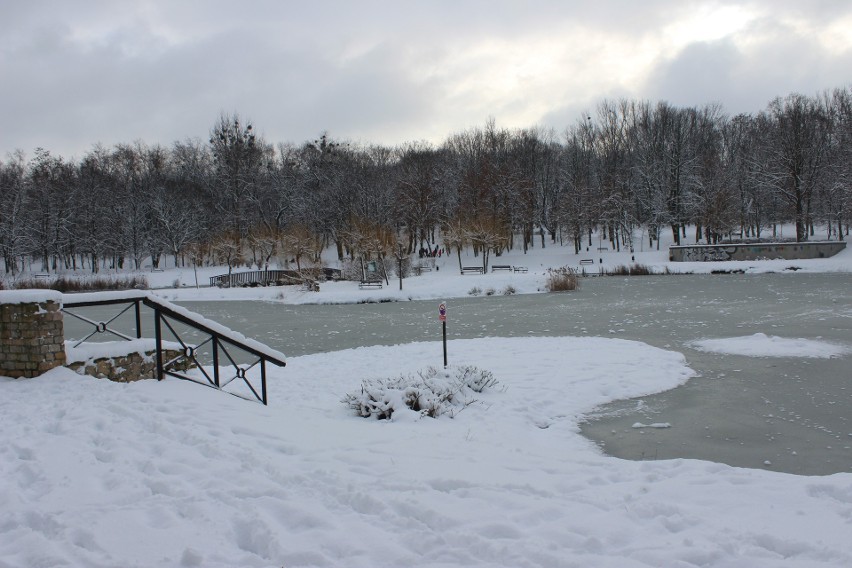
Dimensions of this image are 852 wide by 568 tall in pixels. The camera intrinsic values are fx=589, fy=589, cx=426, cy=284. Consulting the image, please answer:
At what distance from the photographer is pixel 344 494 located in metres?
4.45

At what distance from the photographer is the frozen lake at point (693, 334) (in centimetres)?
764

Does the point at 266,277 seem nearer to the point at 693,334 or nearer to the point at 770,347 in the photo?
the point at 693,334

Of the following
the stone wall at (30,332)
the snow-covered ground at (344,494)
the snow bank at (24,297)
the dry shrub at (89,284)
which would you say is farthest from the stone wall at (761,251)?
the snow bank at (24,297)

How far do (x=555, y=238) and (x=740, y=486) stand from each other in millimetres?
65782

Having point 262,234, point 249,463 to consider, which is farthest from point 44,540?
point 262,234

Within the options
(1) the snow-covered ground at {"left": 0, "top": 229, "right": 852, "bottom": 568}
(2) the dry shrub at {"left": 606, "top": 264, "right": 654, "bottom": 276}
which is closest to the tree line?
(2) the dry shrub at {"left": 606, "top": 264, "right": 654, "bottom": 276}

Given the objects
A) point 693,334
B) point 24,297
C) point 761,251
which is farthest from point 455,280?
point 24,297

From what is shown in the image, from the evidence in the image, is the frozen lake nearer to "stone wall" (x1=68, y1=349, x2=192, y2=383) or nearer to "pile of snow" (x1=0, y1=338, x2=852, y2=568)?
"pile of snow" (x1=0, y1=338, x2=852, y2=568)

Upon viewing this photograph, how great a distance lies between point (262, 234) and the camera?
59656 millimetres

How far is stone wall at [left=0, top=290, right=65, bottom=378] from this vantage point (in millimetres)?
6699

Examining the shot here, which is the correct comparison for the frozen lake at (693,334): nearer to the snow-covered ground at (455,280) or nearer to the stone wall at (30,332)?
the snow-covered ground at (455,280)

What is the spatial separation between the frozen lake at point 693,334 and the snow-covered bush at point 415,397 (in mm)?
2002

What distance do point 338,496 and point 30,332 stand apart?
15.5 feet

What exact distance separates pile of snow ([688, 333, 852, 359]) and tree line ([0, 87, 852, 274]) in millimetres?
33288
